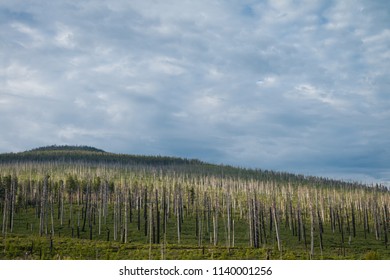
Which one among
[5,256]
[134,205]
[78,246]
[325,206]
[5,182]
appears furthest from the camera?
[325,206]

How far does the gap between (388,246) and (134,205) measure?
238ft

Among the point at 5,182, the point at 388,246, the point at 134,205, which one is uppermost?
the point at 5,182

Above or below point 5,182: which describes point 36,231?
below

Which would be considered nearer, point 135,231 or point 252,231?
point 252,231

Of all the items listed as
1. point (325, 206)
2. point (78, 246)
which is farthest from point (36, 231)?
point (325, 206)

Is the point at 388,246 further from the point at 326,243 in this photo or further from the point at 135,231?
the point at 135,231

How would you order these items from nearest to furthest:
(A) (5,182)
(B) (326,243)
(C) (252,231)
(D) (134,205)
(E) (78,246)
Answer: (E) (78,246) → (C) (252,231) → (B) (326,243) → (A) (5,182) → (D) (134,205)

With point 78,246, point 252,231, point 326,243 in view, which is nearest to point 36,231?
point 78,246

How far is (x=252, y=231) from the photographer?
83.1m
